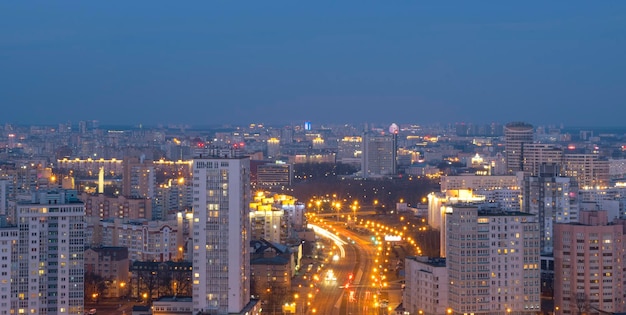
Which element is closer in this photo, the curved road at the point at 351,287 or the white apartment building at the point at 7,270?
the white apartment building at the point at 7,270

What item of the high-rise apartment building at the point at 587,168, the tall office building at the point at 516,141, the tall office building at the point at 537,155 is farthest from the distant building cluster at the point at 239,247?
the tall office building at the point at 516,141

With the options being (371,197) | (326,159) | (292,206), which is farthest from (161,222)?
(326,159)

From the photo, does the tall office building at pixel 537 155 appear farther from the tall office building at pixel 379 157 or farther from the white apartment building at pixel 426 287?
the white apartment building at pixel 426 287

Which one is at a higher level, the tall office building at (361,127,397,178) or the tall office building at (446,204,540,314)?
the tall office building at (361,127,397,178)

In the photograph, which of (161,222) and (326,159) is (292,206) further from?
(326,159)

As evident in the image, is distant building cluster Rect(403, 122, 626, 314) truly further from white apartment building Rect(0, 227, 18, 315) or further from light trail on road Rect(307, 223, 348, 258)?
light trail on road Rect(307, 223, 348, 258)

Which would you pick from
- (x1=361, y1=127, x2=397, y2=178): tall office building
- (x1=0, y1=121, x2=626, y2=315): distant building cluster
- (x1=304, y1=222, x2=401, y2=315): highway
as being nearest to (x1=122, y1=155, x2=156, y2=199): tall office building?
(x1=0, y1=121, x2=626, y2=315): distant building cluster
